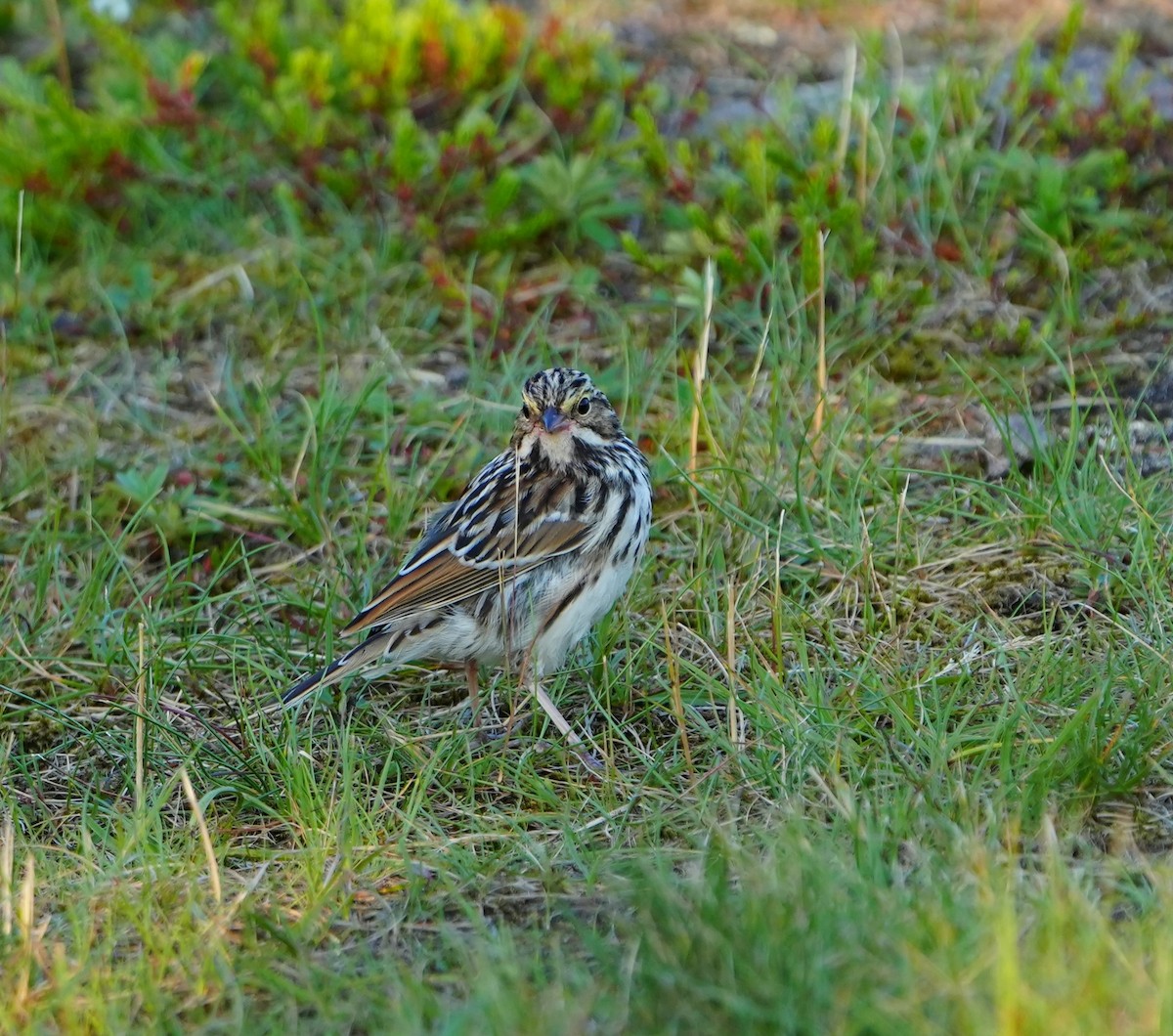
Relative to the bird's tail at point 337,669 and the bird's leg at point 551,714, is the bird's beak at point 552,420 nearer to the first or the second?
the bird's leg at point 551,714

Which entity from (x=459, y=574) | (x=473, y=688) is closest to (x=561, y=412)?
(x=459, y=574)

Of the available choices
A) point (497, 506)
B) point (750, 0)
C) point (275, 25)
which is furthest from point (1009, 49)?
point (497, 506)

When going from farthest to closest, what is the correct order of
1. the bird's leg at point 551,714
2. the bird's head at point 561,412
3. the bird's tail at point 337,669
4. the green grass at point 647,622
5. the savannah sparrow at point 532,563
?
the bird's head at point 561,412
the savannah sparrow at point 532,563
the bird's tail at point 337,669
the bird's leg at point 551,714
the green grass at point 647,622

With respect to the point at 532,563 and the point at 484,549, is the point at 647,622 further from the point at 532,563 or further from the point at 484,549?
the point at 484,549

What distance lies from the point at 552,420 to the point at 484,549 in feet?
1.43

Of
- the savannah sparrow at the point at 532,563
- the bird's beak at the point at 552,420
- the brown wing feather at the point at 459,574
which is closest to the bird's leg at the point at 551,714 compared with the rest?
the savannah sparrow at the point at 532,563

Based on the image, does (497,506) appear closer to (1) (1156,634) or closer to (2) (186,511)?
(2) (186,511)

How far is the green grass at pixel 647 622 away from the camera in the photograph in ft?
10.5

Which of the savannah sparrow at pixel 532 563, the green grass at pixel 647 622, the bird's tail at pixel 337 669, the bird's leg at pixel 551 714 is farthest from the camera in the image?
the savannah sparrow at pixel 532 563

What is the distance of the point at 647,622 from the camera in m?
5.00

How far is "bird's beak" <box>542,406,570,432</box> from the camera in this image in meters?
4.87

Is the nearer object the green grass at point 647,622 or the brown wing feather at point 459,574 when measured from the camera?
the green grass at point 647,622

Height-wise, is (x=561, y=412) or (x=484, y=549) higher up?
(x=561, y=412)

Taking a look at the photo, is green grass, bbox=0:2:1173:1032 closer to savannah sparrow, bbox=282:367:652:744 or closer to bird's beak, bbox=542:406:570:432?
savannah sparrow, bbox=282:367:652:744
